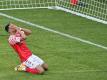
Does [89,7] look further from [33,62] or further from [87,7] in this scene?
[33,62]

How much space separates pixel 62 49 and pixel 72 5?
7.21 meters

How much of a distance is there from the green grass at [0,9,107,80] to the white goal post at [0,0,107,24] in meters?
0.60

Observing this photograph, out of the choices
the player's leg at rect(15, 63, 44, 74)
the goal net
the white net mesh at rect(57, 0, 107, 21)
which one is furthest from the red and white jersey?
the white net mesh at rect(57, 0, 107, 21)

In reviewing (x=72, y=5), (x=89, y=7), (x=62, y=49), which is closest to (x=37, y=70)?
(x=62, y=49)

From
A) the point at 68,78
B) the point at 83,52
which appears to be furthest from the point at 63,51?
the point at 68,78

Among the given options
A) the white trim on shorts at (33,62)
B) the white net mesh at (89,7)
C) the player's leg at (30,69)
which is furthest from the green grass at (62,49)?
the white net mesh at (89,7)

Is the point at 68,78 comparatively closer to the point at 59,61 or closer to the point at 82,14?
the point at 59,61

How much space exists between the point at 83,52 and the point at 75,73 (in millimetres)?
2319

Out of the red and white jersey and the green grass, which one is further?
the red and white jersey

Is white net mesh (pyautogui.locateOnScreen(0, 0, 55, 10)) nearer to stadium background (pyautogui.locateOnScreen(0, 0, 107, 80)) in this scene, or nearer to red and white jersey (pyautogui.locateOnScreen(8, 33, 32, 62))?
stadium background (pyautogui.locateOnScreen(0, 0, 107, 80))

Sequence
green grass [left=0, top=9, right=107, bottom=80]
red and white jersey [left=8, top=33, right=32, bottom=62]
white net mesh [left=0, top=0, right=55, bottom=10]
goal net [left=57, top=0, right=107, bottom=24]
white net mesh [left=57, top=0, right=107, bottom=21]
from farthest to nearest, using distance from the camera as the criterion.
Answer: white net mesh [left=0, top=0, right=55, bottom=10], white net mesh [left=57, top=0, right=107, bottom=21], goal net [left=57, top=0, right=107, bottom=24], red and white jersey [left=8, top=33, right=32, bottom=62], green grass [left=0, top=9, right=107, bottom=80]

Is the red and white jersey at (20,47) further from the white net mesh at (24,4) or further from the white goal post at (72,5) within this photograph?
the white net mesh at (24,4)

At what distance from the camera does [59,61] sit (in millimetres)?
14336

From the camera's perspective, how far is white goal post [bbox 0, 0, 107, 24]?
21.6m
